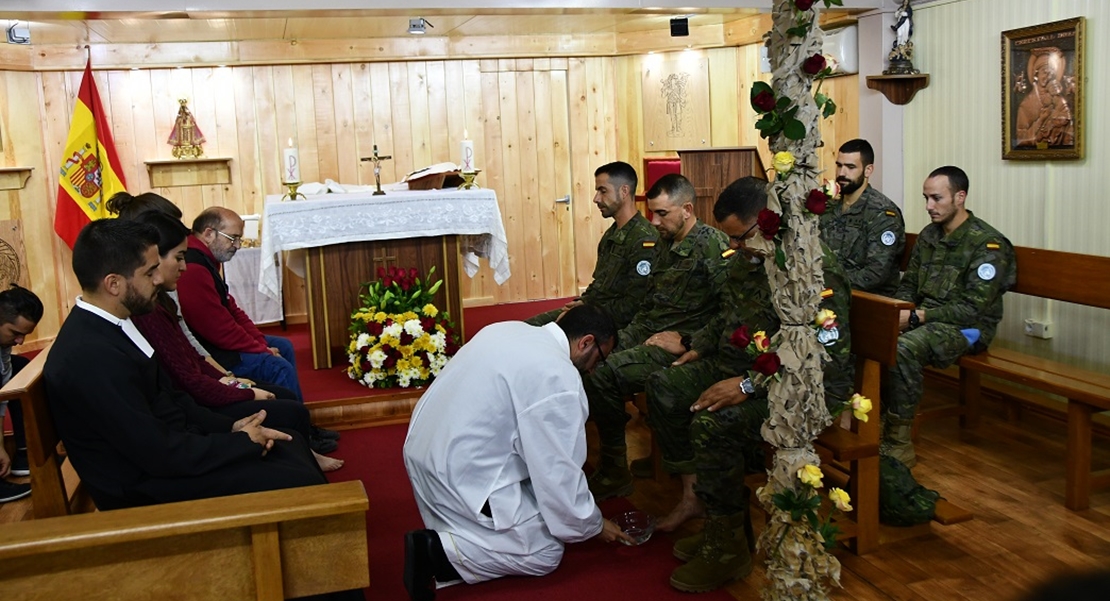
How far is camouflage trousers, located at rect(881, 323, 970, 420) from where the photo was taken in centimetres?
422

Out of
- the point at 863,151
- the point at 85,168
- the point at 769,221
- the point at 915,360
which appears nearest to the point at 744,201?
the point at 769,221

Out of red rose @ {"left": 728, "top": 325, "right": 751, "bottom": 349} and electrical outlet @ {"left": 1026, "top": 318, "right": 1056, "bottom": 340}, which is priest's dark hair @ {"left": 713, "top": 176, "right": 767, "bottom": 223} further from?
electrical outlet @ {"left": 1026, "top": 318, "right": 1056, "bottom": 340}

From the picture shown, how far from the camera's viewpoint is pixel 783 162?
269cm

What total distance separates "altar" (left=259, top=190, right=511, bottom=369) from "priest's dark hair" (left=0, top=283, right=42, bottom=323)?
1.77 m

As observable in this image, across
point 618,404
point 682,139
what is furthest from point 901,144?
point 618,404

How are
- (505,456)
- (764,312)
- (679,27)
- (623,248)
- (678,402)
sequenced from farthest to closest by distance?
1. (679,27)
2. (623,248)
3. (678,402)
4. (764,312)
5. (505,456)

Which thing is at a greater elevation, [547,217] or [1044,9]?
[1044,9]

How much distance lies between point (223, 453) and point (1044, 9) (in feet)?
14.2

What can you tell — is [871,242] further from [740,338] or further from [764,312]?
[740,338]

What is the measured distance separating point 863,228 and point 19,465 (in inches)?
160

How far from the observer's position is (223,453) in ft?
9.45

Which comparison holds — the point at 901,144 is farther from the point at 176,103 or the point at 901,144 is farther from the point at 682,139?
the point at 176,103

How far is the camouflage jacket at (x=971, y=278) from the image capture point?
14.7 feet

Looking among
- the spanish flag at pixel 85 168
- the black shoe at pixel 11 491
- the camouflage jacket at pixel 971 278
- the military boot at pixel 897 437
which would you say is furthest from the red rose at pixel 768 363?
the spanish flag at pixel 85 168
